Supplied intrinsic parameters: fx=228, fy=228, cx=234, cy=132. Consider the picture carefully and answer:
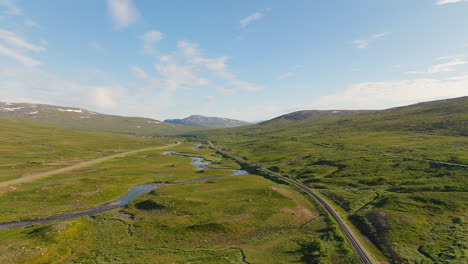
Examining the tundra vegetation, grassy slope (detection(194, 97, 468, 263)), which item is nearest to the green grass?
the tundra vegetation

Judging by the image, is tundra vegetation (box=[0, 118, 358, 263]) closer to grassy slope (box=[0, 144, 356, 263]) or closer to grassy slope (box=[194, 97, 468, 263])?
grassy slope (box=[0, 144, 356, 263])

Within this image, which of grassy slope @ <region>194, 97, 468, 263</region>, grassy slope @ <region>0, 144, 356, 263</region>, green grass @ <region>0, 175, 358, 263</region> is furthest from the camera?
grassy slope @ <region>194, 97, 468, 263</region>

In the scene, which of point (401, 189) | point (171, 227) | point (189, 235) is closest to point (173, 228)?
point (171, 227)

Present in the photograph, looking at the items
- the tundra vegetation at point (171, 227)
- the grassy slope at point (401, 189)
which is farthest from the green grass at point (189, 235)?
the grassy slope at point (401, 189)

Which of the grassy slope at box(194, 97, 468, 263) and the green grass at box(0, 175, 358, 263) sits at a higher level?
the grassy slope at box(194, 97, 468, 263)

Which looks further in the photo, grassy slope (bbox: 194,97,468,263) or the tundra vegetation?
grassy slope (bbox: 194,97,468,263)

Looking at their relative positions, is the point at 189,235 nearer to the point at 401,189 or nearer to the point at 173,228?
the point at 173,228

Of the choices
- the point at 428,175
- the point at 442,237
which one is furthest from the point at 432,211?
the point at 428,175

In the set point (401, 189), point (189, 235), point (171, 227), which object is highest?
point (401, 189)

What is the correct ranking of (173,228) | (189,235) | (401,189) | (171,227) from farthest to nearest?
(401,189), (171,227), (173,228), (189,235)

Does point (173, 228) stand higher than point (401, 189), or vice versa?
point (401, 189)
